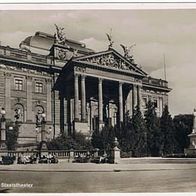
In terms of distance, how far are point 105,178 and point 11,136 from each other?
244cm

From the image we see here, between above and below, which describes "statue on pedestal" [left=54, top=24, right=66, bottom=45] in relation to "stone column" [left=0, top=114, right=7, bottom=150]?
above

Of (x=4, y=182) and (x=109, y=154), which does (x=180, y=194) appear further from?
(x=4, y=182)

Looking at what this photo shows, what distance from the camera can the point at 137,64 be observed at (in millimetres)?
11883

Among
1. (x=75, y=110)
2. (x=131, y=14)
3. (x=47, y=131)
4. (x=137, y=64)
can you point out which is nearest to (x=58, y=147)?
(x=47, y=131)

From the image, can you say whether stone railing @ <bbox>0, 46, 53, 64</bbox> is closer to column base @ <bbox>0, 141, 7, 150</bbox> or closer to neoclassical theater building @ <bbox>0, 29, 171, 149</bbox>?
neoclassical theater building @ <bbox>0, 29, 171, 149</bbox>

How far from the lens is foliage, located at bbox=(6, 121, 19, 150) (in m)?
11.2

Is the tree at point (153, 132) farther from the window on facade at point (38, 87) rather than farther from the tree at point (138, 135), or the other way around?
the window on facade at point (38, 87)

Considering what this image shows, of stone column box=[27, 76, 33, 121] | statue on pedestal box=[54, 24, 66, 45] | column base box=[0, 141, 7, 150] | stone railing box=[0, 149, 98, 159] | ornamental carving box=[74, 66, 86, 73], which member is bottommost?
stone railing box=[0, 149, 98, 159]

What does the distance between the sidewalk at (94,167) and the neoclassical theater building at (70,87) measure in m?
1.10

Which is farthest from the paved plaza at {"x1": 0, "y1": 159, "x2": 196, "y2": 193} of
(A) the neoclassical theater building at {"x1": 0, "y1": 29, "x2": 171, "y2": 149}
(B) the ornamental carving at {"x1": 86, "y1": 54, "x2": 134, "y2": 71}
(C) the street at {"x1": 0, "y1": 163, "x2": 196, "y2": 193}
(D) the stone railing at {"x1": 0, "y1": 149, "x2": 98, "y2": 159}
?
(B) the ornamental carving at {"x1": 86, "y1": 54, "x2": 134, "y2": 71}

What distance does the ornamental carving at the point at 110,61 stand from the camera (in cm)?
1256

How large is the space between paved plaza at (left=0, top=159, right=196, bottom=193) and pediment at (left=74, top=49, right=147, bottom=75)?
2.49m

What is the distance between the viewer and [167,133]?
39.2ft

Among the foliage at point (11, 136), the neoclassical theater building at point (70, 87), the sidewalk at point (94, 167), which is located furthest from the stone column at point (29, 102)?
the sidewalk at point (94, 167)
